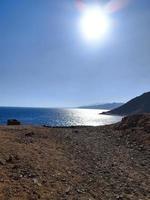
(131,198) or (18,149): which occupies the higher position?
(18,149)

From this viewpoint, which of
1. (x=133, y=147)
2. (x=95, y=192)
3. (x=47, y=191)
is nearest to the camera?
(x=47, y=191)

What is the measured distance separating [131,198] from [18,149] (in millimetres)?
8603

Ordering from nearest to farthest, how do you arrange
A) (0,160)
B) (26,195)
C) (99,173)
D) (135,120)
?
(26,195) < (0,160) < (99,173) < (135,120)

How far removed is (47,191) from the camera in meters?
13.3

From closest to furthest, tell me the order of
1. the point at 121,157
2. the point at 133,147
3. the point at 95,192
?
the point at 95,192
the point at 121,157
the point at 133,147

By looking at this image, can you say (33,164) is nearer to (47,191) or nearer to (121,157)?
(47,191)

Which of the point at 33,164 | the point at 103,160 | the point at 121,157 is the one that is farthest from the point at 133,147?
the point at 33,164

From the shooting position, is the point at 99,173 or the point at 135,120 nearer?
the point at 99,173

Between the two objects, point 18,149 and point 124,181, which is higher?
point 18,149

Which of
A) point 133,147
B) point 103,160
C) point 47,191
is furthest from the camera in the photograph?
point 133,147

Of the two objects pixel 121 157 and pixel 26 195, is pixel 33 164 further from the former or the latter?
pixel 121 157

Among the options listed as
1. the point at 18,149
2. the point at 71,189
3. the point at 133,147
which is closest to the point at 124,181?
the point at 71,189

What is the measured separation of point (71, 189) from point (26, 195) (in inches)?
93.4

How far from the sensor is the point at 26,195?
41.1 ft
